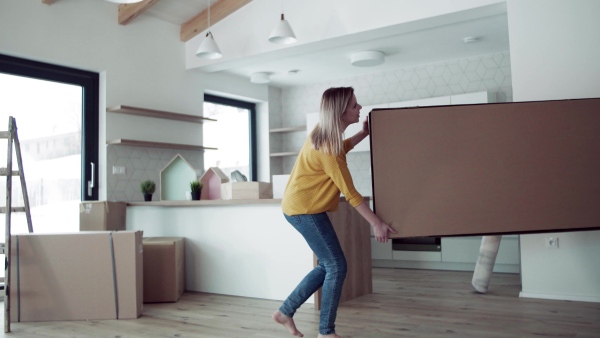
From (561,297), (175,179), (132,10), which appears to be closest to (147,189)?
(175,179)

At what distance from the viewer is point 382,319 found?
10.4 ft

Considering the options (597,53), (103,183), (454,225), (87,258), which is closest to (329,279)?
(454,225)

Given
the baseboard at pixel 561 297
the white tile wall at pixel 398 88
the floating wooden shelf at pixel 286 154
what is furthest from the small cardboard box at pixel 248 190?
the floating wooden shelf at pixel 286 154

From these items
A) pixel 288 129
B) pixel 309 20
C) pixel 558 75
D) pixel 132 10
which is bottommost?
pixel 558 75

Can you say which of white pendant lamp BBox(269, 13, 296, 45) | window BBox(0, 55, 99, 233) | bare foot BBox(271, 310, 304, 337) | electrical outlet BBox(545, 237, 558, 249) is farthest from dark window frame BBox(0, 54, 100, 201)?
electrical outlet BBox(545, 237, 558, 249)

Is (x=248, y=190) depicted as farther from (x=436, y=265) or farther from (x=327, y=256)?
(x=436, y=265)

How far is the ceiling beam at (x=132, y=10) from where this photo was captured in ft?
16.3

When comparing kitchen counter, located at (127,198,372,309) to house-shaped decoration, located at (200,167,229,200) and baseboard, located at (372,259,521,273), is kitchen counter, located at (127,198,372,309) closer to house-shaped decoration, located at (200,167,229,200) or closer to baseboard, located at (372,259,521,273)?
house-shaped decoration, located at (200,167,229,200)

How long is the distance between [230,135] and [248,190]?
303cm

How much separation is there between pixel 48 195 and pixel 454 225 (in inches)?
146

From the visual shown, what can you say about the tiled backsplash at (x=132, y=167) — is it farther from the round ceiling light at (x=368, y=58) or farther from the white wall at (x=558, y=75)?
the white wall at (x=558, y=75)

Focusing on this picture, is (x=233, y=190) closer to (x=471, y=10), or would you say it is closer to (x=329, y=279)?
(x=329, y=279)

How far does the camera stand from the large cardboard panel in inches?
94.2

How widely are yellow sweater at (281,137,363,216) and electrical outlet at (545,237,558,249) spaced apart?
1945mm
